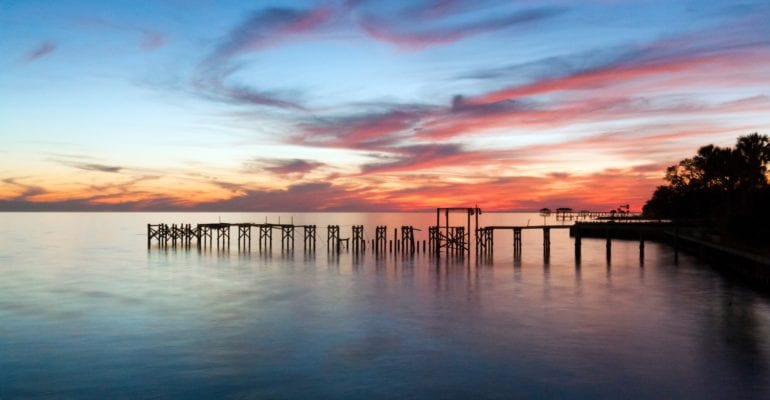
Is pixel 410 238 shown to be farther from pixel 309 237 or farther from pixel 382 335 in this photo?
pixel 382 335

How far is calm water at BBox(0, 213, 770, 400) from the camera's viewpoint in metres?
16.1

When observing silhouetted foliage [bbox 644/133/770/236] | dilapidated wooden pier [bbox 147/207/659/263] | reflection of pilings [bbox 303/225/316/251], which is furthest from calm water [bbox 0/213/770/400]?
silhouetted foliage [bbox 644/133/770/236]

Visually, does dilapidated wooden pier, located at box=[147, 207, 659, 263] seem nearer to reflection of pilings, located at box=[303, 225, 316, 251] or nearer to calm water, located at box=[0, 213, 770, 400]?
reflection of pilings, located at box=[303, 225, 316, 251]

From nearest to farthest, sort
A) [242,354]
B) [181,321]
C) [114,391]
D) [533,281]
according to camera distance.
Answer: [114,391] → [242,354] → [181,321] → [533,281]

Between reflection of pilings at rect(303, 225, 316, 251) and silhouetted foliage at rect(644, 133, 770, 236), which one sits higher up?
silhouetted foliage at rect(644, 133, 770, 236)

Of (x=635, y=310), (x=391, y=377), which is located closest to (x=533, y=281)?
(x=635, y=310)

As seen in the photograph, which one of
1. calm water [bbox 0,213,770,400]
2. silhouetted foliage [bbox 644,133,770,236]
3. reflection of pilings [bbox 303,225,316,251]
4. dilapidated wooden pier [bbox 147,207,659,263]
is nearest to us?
calm water [bbox 0,213,770,400]

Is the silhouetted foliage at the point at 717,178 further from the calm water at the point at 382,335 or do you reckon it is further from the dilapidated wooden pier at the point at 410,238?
the calm water at the point at 382,335

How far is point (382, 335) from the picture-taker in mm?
22312

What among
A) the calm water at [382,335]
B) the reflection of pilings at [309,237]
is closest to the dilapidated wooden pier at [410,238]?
the reflection of pilings at [309,237]

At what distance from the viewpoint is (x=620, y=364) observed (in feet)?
59.3

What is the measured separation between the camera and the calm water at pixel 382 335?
16.1 m

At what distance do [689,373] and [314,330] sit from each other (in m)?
12.8

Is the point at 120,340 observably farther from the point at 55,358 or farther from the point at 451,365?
the point at 451,365
